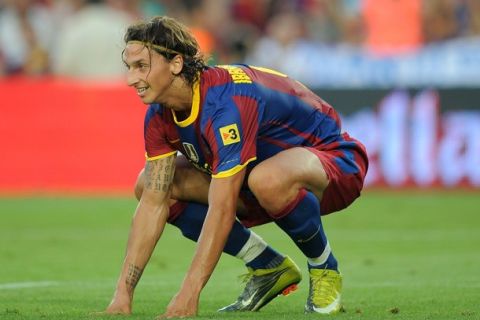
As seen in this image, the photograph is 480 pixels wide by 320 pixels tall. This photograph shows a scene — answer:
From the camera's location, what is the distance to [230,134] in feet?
21.7

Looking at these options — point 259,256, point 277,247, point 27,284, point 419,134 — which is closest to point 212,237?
point 259,256

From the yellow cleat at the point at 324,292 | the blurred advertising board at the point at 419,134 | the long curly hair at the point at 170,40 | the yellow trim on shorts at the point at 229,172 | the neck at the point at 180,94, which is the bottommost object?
the blurred advertising board at the point at 419,134

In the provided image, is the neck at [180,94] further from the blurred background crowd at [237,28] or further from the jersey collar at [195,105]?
the blurred background crowd at [237,28]

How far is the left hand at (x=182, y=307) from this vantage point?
21.1 ft

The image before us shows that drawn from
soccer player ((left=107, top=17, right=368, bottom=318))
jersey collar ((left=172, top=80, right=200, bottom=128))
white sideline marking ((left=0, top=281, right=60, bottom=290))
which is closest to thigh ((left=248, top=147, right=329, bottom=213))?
soccer player ((left=107, top=17, right=368, bottom=318))

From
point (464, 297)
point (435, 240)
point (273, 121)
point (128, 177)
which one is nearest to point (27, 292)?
point (273, 121)

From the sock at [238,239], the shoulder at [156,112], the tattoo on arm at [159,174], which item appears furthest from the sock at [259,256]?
the shoulder at [156,112]

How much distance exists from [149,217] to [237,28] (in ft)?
42.8

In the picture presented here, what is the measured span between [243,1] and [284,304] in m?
13.2

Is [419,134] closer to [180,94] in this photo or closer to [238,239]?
[238,239]

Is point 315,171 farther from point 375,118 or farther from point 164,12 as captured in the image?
point 164,12

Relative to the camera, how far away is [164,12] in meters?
20.8

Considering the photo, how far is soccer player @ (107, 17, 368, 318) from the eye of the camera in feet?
21.7

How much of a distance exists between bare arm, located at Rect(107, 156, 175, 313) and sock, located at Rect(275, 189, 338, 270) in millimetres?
740
